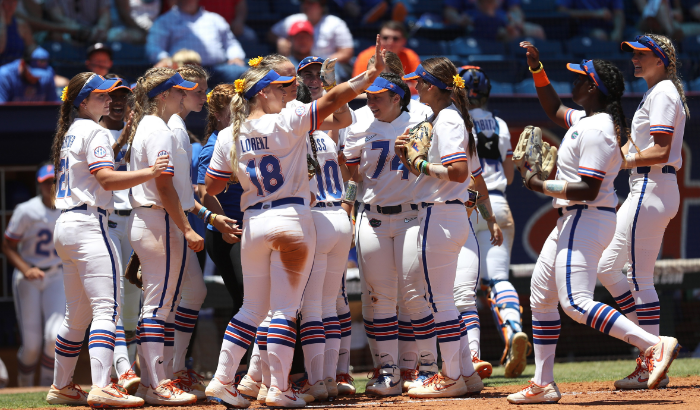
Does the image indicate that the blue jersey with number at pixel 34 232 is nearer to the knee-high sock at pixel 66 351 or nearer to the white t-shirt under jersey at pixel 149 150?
the knee-high sock at pixel 66 351

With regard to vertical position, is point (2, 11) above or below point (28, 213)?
above

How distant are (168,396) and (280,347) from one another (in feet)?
2.69

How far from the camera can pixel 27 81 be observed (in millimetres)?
7922

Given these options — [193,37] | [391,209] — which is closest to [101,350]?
[391,209]

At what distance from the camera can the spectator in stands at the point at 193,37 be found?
849 cm

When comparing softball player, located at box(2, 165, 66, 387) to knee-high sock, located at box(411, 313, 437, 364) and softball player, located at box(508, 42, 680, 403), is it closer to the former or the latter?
knee-high sock, located at box(411, 313, 437, 364)

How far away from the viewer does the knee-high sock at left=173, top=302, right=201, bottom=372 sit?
4910 millimetres

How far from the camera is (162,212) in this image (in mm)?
4590

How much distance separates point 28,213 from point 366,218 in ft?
11.7

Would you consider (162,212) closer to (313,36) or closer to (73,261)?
(73,261)

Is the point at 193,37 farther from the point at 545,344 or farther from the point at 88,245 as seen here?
the point at 545,344

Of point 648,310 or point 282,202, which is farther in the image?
point 648,310

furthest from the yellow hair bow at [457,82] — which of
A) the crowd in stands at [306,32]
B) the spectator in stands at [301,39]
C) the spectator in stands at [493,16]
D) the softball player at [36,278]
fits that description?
the spectator in stands at [493,16]

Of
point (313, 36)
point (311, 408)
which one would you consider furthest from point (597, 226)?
point (313, 36)
